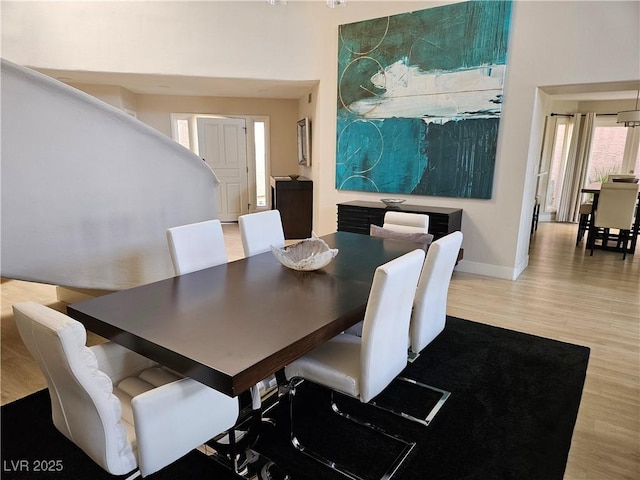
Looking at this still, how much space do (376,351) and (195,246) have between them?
1.38m

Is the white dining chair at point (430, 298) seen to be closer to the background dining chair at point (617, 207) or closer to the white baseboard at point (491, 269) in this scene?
the white baseboard at point (491, 269)

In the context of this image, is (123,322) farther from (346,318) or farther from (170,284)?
(346,318)

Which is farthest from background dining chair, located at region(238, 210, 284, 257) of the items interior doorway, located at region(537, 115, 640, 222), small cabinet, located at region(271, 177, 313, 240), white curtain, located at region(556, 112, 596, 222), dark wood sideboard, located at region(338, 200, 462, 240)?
white curtain, located at region(556, 112, 596, 222)

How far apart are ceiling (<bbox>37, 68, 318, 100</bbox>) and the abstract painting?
100 cm

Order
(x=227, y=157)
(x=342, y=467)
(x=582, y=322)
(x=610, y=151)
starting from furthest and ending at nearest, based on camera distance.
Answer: (x=610, y=151)
(x=227, y=157)
(x=582, y=322)
(x=342, y=467)

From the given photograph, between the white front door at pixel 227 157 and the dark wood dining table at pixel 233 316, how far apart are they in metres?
5.93

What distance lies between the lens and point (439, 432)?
2.10 m

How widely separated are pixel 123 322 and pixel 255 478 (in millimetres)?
913

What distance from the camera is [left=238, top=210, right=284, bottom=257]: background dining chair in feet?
9.37

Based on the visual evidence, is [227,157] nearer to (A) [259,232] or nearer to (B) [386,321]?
(A) [259,232]

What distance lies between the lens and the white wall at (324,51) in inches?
157

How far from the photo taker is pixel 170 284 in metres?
2.07

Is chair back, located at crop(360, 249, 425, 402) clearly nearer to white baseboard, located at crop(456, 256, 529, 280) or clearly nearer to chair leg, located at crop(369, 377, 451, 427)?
chair leg, located at crop(369, 377, 451, 427)

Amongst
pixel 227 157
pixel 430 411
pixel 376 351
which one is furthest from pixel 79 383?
pixel 227 157
